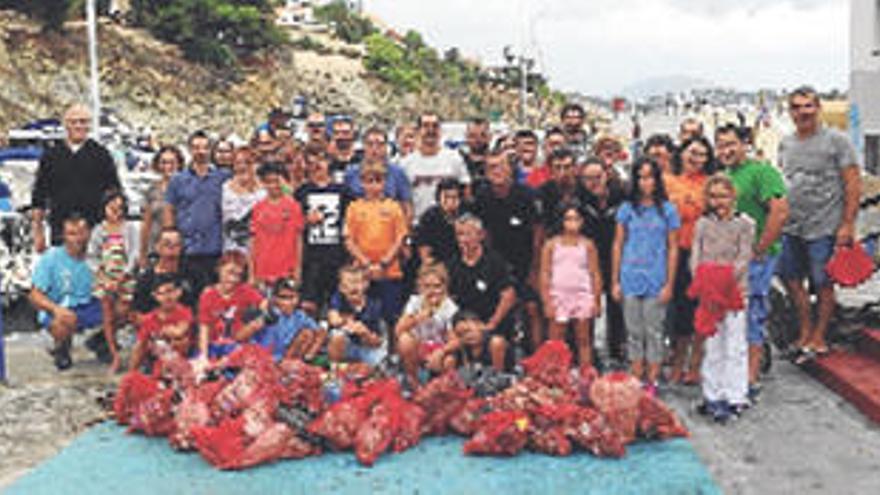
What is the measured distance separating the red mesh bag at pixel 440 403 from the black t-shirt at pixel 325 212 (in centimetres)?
158

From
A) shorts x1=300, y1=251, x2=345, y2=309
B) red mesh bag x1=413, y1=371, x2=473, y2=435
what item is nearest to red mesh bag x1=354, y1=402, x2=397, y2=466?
red mesh bag x1=413, y1=371, x2=473, y2=435

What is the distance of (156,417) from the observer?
5887 mm

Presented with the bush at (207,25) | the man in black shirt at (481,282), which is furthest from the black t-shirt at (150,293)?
the bush at (207,25)

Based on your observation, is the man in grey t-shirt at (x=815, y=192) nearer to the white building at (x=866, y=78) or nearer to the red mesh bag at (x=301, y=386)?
the red mesh bag at (x=301, y=386)

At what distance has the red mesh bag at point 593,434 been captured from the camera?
536cm

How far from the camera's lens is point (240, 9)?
185 ft

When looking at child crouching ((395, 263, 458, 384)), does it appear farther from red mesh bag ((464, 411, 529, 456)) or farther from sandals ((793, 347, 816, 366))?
sandals ((793, 347, 816, 366))

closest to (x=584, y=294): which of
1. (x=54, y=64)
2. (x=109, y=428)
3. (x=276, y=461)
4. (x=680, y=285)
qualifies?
(x=680, y=285)

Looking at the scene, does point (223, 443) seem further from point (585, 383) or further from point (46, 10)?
point (46, 10)

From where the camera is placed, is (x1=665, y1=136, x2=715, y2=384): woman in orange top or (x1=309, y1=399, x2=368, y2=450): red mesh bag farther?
(x1=665, y1=136, x2=715, y2=384): woman in orange top

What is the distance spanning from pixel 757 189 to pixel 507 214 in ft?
5.38

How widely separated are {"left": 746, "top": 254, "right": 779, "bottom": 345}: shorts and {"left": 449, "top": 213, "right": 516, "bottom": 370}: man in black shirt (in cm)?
153

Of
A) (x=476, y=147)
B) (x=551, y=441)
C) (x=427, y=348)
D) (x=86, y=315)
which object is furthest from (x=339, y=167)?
(x=551, y=441)

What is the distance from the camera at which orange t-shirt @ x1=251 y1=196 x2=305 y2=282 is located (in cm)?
677
